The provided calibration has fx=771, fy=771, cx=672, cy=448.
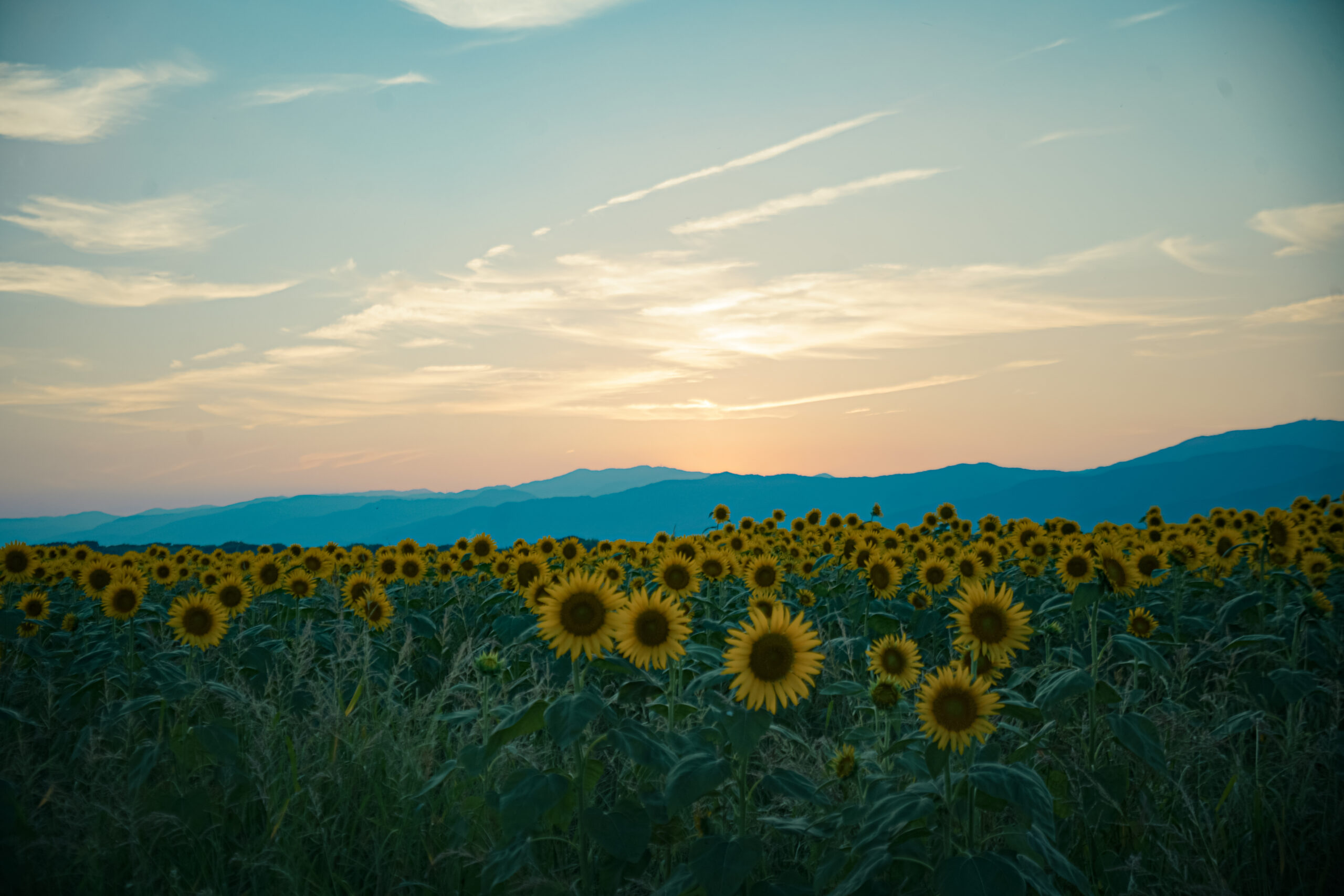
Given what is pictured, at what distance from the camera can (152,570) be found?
11883 mm

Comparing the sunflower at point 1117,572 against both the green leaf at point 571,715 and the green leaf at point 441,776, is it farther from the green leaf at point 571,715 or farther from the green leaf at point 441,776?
the green leaf at point 441,776

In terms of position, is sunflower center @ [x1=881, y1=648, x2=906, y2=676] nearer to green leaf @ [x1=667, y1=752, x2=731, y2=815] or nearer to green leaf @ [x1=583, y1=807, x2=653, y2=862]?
green leaf @ [x1=667, y1=752, x2=731, y2=815]

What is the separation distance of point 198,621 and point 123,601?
0.74m

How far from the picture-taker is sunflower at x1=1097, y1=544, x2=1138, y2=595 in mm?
4438

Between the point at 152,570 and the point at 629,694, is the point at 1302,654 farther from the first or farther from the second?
the point at 152,570

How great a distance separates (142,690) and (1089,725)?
6.67 metres

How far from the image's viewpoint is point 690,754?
124 inches

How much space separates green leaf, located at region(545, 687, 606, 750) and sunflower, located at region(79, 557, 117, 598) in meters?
6.88

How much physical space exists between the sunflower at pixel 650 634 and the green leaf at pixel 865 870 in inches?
43.7

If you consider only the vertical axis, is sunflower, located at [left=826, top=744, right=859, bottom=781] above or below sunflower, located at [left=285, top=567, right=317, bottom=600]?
below

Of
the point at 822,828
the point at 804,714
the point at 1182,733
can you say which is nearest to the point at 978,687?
the point at 822,828

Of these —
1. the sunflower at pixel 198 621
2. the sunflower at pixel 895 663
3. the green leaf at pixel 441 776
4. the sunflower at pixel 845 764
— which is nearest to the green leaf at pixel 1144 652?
the sunflower at pixel 895 663

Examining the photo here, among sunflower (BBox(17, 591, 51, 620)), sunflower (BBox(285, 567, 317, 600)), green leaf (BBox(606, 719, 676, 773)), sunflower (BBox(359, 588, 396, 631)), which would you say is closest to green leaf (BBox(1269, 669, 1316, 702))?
green leaf (BBox(606, 719, 676, 773))

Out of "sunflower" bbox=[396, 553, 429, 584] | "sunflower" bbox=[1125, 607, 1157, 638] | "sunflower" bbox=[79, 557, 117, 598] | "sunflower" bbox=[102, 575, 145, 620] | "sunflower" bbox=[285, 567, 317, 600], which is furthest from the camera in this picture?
"sunflower" bbox=[396, 553, 429, 584]
